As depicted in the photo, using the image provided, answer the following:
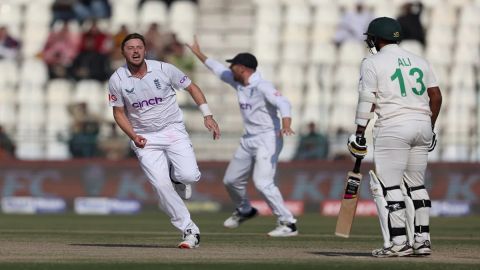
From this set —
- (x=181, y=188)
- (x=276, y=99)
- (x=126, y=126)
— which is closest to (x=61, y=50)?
(x=276, y=99)

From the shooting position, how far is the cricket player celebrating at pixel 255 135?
45.2 feet

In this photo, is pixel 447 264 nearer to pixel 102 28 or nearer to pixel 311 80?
pixel 311 80

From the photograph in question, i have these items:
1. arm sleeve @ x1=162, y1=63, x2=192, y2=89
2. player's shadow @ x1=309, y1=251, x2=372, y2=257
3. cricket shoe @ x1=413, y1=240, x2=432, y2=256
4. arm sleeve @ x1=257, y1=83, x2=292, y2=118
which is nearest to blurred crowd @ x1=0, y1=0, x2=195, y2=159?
arm sleeve @ x1=257, y1=83, x2=292, y2=118

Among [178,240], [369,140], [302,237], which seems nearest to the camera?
[178,240]

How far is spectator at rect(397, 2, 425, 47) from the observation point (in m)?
23.1

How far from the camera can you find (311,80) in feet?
76.2

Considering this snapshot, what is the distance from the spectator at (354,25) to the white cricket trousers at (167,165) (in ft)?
42.3

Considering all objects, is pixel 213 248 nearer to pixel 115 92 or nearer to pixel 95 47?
pixel 115 92

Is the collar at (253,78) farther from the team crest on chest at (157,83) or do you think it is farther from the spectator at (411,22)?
the spectator at (411,22)

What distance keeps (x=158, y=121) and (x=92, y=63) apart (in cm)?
1313

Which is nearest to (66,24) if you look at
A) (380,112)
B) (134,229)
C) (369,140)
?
(369,140)

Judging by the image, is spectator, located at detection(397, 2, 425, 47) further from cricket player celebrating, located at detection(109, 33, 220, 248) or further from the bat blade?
the bat blade

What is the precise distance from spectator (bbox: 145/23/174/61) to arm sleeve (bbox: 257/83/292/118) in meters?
9.15

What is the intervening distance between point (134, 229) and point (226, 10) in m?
10.5
